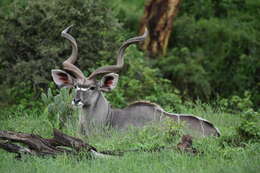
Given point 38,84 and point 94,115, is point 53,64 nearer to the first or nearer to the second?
point 38,84

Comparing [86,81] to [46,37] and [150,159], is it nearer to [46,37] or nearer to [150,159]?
[150,159]

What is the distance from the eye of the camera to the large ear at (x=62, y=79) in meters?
7.84

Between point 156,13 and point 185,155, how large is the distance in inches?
300

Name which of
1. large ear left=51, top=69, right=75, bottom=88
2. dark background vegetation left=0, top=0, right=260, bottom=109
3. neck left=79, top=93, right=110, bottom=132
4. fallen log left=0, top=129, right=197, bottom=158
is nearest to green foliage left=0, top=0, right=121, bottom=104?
dark background vegetation left=0, top=0, right=260, bottom=109

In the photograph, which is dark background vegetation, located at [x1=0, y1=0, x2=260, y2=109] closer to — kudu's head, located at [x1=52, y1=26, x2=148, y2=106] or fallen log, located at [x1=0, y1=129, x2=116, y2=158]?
kudu's head, located at [x1=52, y1=26, x2=148, y2=106]

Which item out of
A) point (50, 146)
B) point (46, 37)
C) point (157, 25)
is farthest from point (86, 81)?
point (157, 25)

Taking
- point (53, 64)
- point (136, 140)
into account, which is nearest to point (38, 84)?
point (53, 64)

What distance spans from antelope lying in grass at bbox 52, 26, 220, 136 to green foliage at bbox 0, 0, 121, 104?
6.39 ft

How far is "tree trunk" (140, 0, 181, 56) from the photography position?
13.0 metres

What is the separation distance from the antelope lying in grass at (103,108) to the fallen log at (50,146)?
A: 58.5 inches

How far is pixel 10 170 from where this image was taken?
5.34 m

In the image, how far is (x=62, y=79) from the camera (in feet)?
26.1

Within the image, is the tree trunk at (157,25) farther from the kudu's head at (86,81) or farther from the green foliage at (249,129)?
the green foliage at (249,129)

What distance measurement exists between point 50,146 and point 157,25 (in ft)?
24.8
